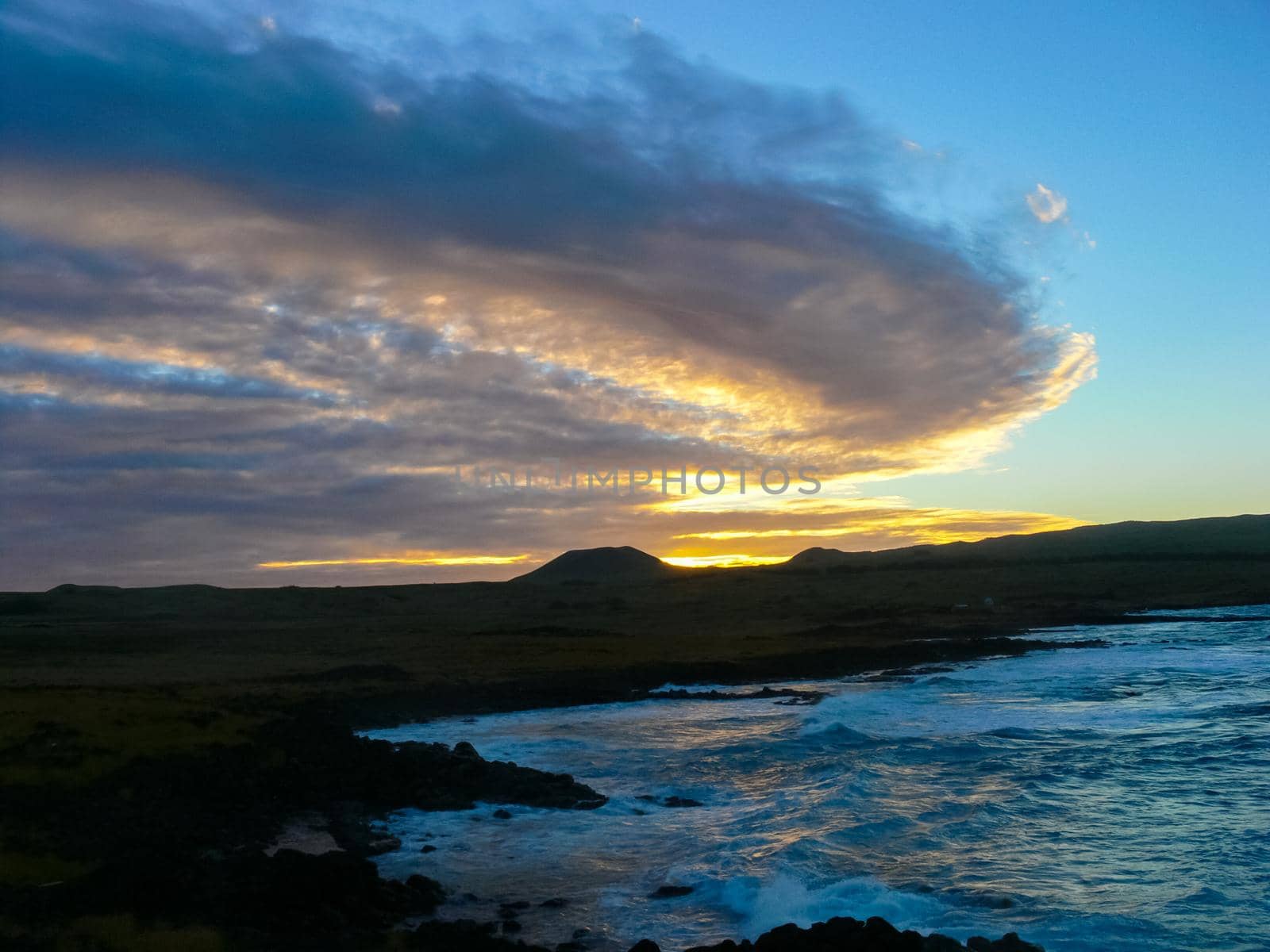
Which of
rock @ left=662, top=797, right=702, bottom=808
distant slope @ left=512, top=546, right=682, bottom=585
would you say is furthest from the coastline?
distant slope @ left=512, top=546, right=682, bottom=585

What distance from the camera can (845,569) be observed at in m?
130

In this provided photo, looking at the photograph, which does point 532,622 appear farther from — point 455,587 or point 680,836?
point 680,836

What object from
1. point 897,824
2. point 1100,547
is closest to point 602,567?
point 1100,547

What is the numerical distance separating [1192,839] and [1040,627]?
54.7m

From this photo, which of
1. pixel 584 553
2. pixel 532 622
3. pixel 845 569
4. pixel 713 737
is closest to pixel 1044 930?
pixel 713 737

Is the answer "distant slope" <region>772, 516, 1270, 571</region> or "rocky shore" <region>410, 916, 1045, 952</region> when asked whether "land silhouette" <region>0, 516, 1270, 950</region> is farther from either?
"distant slope" <region>772, 516, 1270, 571</region>

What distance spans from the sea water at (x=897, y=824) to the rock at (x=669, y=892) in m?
0.19

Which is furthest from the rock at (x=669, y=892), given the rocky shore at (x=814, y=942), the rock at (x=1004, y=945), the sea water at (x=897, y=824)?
the rock at (x=1004, y=945)

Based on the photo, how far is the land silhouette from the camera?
40.0ft

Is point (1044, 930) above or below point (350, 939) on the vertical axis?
below

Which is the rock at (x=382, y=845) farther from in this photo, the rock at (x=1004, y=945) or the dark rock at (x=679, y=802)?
the rock at (x=1004, y=945)

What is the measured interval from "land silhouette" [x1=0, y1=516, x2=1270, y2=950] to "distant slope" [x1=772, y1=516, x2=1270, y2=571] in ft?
7.97

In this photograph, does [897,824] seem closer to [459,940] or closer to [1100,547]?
[459,940]

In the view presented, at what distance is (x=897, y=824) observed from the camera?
61.0ft
